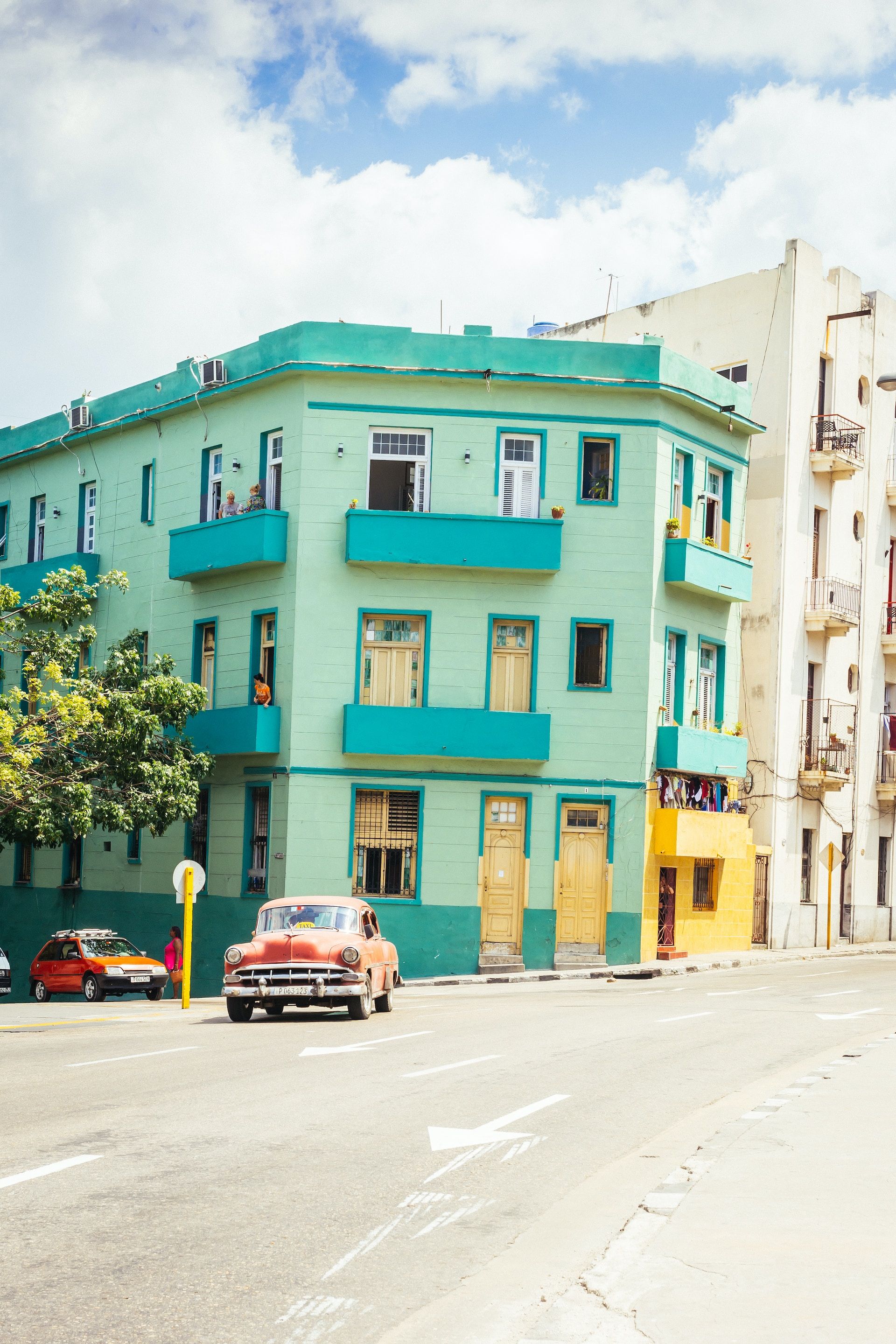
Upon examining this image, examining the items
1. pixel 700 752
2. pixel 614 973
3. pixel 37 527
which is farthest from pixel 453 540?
pixel 37 527

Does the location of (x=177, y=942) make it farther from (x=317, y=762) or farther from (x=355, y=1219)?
(x=355, y=1219)

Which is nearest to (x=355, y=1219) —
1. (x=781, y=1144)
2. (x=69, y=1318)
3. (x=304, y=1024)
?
(x=69, y=1318)

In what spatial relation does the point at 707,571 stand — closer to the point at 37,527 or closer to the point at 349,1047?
the point at 37,527

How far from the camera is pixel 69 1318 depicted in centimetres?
601

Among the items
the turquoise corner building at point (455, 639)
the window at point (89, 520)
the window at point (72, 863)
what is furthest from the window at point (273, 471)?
the window at point (72, 863)

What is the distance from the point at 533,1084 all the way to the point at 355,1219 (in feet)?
18.7

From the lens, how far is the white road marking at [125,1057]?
49.6 feet

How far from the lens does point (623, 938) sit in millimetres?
31953

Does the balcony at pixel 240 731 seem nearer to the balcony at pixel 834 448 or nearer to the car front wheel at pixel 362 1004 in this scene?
the car front wheel at pixel 362 1004

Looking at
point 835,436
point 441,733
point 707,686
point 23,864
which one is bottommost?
point 23,864

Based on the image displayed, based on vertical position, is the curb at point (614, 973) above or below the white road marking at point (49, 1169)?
below

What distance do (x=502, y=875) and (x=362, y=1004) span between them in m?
11.7

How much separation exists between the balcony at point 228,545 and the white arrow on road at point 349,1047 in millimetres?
15972

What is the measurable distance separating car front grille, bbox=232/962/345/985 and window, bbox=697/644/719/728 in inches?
665
